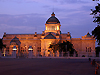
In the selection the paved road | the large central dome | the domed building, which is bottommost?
the paved road

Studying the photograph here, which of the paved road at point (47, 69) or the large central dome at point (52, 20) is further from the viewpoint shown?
the large central dome at point (52, 20)

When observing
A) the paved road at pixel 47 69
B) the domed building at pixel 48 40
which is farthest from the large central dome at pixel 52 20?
the paved road at pixel 47 69

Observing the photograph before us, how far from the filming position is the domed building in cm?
7325

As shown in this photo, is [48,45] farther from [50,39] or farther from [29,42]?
[29,42]

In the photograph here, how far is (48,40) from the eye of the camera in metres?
72.6

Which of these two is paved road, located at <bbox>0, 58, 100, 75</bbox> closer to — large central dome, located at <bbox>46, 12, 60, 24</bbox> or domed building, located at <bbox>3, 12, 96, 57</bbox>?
domed building, located at <bbox>3, 12, 96, 57</bbox>

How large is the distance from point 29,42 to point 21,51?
452 centimetres

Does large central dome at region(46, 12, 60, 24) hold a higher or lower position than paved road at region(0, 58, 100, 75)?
higher

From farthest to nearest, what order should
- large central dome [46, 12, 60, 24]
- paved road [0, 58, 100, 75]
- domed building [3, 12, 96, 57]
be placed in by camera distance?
1. large central dome [46, 12, 60, 24]
2. domed building [3, 12, 96, 57]
3. paved road [0, 58, 100, 75]

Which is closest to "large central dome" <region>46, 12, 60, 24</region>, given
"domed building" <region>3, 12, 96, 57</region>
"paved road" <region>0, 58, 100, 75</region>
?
"domed building" <region>3, 12, 96, 57</region>

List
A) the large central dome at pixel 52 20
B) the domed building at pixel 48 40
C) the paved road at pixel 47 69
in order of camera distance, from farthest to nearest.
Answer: the large central dome at pixel 52 20, the domed building at pixel 48 40, the paved road at pixel 47 69

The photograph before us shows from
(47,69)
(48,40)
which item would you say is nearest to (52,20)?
(48,40)

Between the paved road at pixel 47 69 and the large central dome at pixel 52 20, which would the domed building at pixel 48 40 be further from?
the paved road at pixel 47 69

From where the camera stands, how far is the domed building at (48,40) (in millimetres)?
73250
